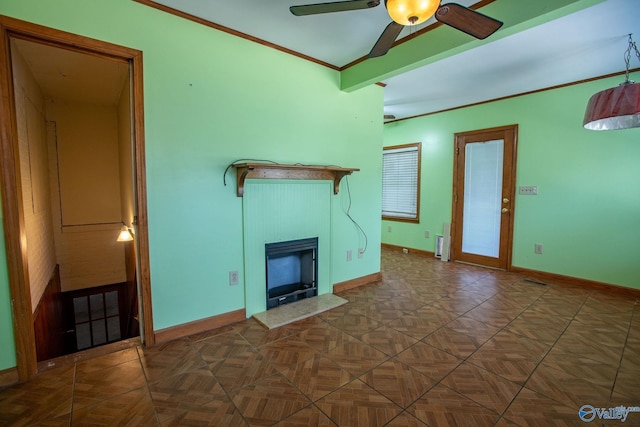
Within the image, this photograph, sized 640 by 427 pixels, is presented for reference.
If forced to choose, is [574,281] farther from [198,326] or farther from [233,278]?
[198,326]

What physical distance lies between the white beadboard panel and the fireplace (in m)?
0.07

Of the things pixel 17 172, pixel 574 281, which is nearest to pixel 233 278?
pixel 17 172

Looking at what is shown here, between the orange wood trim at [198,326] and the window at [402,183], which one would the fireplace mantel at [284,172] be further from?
the window at [402,183]

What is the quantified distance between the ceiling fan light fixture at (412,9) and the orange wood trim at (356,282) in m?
2.73

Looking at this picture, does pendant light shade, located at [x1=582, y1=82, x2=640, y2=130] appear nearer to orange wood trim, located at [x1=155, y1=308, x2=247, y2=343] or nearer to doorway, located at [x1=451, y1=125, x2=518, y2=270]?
doorway, located at [x1=451, y1=125, x2=518, y2=270]

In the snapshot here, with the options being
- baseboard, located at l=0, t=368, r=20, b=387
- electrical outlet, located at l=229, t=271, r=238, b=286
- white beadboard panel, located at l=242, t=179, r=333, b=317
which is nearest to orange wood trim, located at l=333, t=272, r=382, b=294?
white beadboard panel, located at l=242, t=179, r=333, b=317

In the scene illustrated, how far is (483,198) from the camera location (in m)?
4.63

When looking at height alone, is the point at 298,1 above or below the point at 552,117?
above

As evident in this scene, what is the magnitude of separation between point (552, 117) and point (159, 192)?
491 cm

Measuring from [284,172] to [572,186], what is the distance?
3864 millimetres

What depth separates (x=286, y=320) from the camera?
2.67m

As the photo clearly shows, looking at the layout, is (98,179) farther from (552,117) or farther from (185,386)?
(552,117)

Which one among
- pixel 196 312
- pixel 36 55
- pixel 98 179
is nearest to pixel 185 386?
pixel 196 312

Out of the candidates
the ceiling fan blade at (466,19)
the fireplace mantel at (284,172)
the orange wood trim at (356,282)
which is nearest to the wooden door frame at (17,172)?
the fireplace mantel at (284,172)
